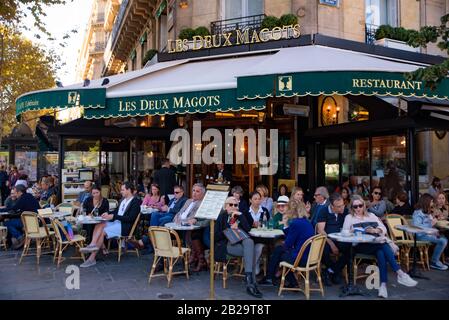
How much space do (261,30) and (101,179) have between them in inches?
275

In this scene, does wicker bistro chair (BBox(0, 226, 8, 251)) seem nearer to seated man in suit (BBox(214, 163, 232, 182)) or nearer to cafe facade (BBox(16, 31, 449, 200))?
cafe facade (BBox(16, 31, 449, 200))

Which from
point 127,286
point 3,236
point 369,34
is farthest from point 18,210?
point 369,34

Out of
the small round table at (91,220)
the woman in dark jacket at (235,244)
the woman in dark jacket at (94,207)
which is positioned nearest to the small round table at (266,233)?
the woman in dark jacket at (235,244)

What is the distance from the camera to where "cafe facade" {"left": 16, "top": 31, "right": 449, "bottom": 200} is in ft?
23.4

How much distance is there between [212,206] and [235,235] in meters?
0.76

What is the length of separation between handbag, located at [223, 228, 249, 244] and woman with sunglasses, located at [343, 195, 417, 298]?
1500 mm

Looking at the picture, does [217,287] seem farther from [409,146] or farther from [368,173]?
[368,173]

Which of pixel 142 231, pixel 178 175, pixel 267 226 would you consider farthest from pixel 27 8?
pixel 267 226

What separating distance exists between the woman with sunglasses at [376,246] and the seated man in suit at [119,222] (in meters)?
3.80

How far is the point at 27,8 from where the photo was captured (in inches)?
508

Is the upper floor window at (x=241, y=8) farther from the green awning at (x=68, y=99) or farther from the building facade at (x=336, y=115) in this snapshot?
the green awning at (x=68, y=99)

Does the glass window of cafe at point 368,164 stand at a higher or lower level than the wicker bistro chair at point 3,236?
higher

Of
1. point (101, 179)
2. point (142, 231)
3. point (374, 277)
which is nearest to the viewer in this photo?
point (374, 277)

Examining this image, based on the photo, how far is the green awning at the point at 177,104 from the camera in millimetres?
7434
